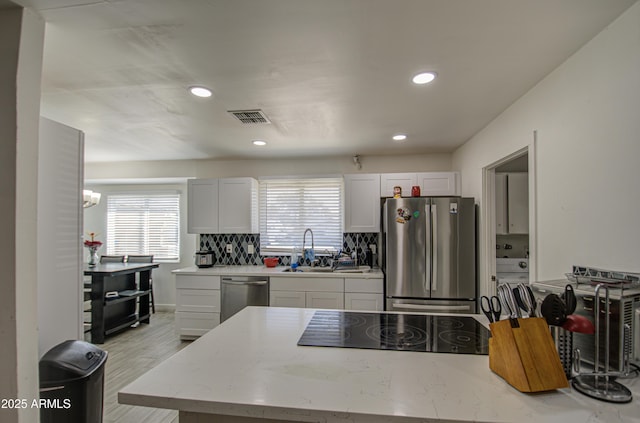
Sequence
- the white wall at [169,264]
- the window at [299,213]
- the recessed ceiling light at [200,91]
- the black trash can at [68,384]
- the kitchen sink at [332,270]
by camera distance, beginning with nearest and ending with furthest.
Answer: the black trash can at [68,384] → the recessed ceiling light at [200,91] → the kitchen sink at [332,270] → the window at [299,213] → the white wall at [169,264]

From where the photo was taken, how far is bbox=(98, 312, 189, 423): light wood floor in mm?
2312

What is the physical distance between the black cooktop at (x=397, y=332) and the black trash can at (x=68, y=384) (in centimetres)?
124

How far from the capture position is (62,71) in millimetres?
1896

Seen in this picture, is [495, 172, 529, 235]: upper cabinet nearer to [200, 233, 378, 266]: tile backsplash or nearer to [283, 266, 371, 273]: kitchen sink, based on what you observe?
[283, 266, 371, 273]: kitchen sink

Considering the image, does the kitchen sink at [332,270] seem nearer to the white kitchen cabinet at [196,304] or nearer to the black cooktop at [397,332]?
the white kitchen cabinet at [196,304]

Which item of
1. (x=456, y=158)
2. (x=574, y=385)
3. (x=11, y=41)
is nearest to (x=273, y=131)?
(x=11, y=41)

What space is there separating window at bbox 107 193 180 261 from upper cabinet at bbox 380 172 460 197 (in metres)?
3.69

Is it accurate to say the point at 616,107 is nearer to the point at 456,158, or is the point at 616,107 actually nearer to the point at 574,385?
the point at 574,385

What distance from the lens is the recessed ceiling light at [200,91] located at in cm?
213

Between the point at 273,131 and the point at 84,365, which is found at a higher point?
the point at 273,131

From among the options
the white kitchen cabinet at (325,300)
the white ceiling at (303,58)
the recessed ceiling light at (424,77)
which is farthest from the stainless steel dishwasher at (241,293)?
the recessed ceiling light at (424,77)

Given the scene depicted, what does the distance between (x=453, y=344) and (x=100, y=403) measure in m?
2.01

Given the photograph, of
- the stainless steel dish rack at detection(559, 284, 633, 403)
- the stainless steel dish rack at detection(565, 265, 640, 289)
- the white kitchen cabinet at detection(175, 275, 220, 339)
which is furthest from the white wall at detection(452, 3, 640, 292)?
the white kitchen cabinet at detection(175, 275, 220, 339)

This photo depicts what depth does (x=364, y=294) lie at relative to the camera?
3432mm
